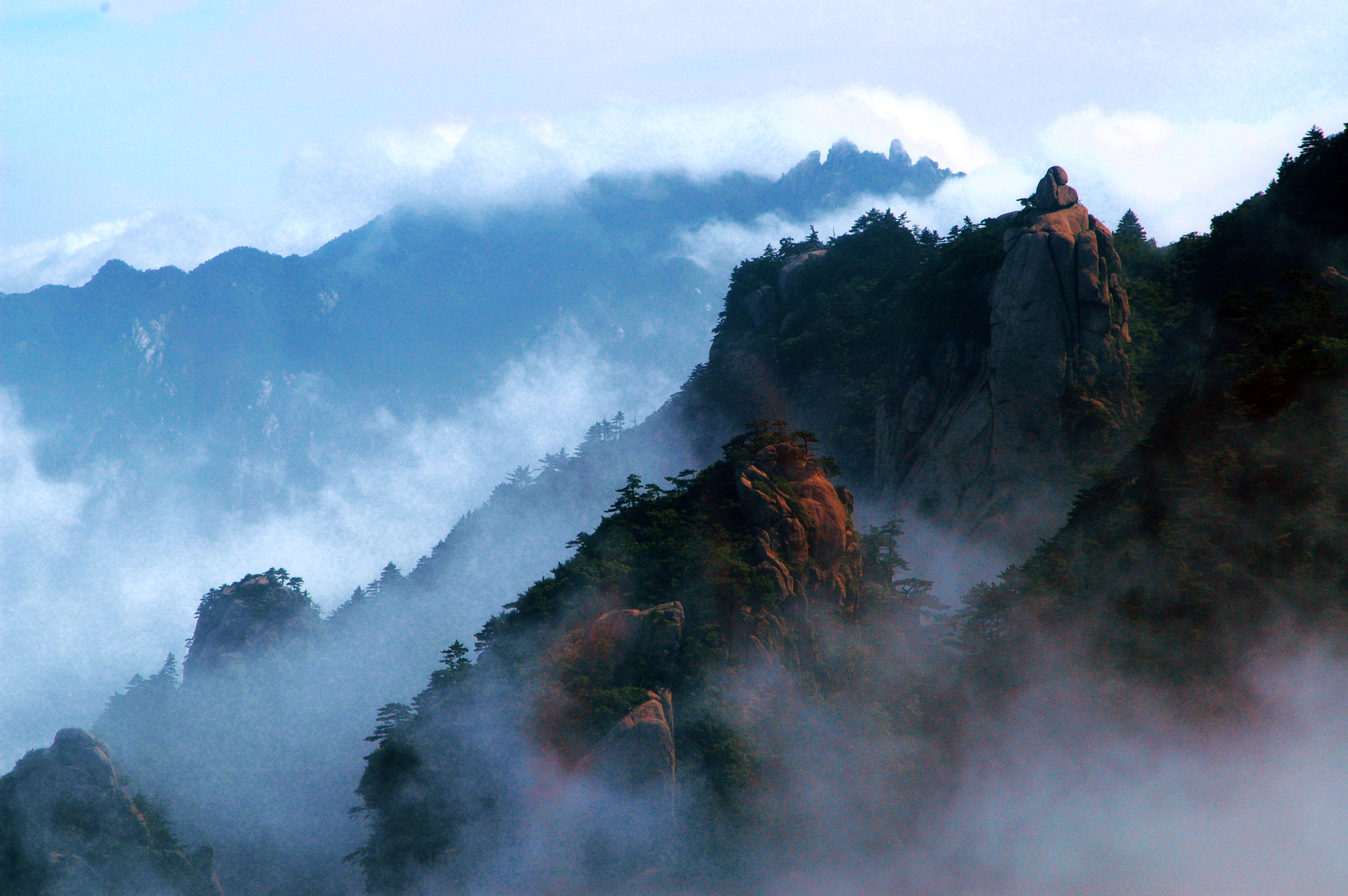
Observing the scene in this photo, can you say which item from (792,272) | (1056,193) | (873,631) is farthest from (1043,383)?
(792,272)

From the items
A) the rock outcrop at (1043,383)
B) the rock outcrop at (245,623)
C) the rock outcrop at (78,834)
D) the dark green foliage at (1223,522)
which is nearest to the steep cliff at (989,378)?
the rock outcrop at (1043,383)

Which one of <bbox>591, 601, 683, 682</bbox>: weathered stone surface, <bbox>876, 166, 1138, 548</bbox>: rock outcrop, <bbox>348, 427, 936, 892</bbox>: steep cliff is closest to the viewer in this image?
<bbox>348, 427, 936, 892</bbox>: steep cliff

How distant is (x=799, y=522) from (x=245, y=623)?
7442 cm

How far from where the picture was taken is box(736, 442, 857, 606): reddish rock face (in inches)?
1581

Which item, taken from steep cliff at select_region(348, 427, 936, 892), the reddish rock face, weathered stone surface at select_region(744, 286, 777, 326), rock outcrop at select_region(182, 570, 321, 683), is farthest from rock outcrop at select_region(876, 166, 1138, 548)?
rock outcrop at select_region(182, 570, 321, 683)

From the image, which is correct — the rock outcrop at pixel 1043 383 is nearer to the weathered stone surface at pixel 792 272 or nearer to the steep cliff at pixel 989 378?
the steep cliff at pixel 989 378

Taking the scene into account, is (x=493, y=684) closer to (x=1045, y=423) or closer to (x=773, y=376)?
(x=1045, y=423)

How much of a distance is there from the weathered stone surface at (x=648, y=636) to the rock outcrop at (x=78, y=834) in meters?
33.7

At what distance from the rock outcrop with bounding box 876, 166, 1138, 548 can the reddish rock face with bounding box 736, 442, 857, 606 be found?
1038cm

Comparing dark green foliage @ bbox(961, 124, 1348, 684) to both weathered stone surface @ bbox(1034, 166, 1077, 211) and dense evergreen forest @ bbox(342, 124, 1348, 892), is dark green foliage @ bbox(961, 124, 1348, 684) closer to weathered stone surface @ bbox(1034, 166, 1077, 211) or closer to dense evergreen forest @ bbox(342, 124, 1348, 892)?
dense evergreen forest @ bbox(342, 124, 1348, 892)

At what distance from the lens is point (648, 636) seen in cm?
3641

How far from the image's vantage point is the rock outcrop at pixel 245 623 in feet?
302

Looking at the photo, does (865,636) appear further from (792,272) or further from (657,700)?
(792,272)

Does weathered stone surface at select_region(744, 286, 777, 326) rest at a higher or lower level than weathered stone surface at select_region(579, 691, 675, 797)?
higher
